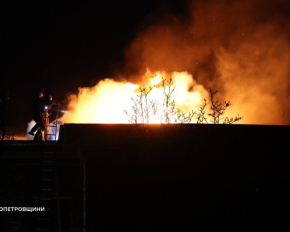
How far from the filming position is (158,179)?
5367 millimetres

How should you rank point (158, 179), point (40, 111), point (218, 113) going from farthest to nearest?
point (218, 113), point (40, 111), point (158, 179)

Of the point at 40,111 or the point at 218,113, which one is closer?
the point at 40,111

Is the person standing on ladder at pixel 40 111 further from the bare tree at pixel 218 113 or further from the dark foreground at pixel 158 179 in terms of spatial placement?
the bare tree at pixel 218 113

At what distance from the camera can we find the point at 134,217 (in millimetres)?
5148

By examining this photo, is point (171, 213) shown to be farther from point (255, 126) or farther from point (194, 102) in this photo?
point (194, 102)

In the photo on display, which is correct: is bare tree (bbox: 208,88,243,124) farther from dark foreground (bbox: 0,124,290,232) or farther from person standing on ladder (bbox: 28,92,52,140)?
person standing on ladder (bbox: 28,92,52,140)

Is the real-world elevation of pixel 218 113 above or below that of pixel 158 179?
above

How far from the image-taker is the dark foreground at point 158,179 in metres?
5.16

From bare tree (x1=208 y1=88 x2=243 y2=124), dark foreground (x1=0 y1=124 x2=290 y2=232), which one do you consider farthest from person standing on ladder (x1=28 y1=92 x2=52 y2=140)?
bare tree (x1=208 y1=88 x2=243 y2=124)

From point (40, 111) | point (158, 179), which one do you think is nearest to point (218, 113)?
point (158, 179)

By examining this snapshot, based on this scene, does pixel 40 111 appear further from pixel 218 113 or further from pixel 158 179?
pixel 218 113

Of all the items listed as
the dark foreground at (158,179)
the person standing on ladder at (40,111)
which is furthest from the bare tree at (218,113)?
the person standing on ladder at (40,111)

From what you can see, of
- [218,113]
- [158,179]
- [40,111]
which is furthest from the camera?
[218,113]

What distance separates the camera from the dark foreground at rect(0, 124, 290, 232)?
5.16 m
